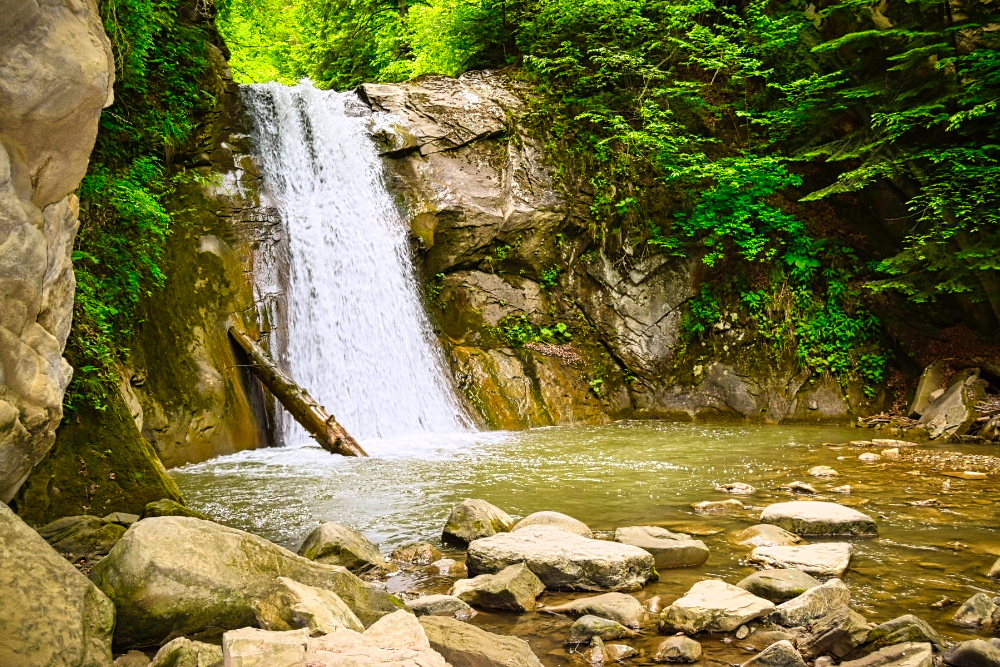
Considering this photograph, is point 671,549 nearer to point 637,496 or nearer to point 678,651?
point 678,651

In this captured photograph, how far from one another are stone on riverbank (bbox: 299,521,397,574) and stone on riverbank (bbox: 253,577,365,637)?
1097 mm

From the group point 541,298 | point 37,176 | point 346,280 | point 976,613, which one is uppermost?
point 346,280

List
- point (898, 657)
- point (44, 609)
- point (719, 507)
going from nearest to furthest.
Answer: point (44, 609) → point (898, 657) → point (719, 507)

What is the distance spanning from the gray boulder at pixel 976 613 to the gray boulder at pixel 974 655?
493mm

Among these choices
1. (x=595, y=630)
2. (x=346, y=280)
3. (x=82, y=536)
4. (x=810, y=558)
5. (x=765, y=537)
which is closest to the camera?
(x=595, y=630)

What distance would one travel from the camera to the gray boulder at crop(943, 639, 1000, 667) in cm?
269

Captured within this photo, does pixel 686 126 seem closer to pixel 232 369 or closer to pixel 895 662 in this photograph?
pixel 232 369

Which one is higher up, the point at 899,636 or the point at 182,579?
the point at 182,579

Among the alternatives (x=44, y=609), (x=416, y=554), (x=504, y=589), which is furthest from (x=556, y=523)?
(x=44, y=609)

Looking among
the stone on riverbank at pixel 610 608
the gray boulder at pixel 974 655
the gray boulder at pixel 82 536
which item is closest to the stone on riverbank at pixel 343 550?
the gray boulder at pixel 82 536

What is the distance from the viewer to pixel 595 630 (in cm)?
325

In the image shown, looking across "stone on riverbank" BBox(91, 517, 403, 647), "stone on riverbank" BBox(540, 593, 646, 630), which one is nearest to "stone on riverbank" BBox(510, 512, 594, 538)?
"stone on riverbank" BBox(540, 593, 646, 630)

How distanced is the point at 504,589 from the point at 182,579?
1.55 meters

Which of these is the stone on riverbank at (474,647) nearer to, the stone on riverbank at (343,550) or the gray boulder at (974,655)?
the stone on riverbank at (343,550)
